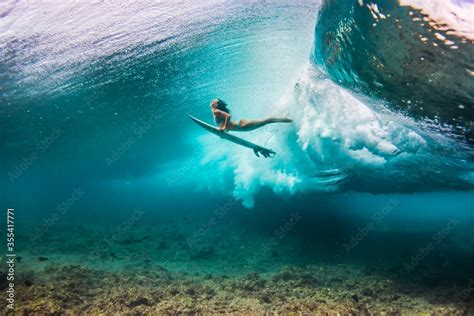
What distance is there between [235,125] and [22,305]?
21.6ft

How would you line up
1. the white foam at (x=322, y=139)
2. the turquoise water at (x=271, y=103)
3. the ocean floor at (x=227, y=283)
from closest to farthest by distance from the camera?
the turquoise water at (x=271, y=103)
the ocean floor at (x=227, y=283)
the white foam at (x=322, y=139)

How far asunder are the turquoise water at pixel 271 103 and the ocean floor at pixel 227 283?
0.68ft

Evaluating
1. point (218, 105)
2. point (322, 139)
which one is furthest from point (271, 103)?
point (218, 105)

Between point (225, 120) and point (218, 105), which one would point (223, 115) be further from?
point (218, 105)

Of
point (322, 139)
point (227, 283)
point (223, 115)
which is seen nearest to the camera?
point (223, 115)

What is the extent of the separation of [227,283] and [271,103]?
40.4ft

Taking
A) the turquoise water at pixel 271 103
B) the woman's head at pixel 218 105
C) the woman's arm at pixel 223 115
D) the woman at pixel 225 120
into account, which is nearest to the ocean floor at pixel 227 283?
the turquoise water at pixel 271 103

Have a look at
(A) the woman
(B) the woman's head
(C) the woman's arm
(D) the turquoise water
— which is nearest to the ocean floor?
(D) the turquoise water

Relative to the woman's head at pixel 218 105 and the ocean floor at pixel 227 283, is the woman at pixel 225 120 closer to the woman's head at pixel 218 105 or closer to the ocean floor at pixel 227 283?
the woman's head at pixel 218 105

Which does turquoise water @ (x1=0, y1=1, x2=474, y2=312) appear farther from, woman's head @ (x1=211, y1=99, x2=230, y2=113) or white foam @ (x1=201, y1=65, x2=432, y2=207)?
woman's head @ (x1=211, y1=99, x2=230, y2=113)

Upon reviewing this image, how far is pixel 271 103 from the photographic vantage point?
18031 mm

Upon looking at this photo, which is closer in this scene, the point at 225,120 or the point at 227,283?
the point at 225,120

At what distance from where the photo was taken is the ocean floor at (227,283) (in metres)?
6.57

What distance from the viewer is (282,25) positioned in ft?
34.1
